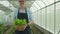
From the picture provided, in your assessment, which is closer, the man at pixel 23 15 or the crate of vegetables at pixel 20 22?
the crate of vegetables at pixel 20 22

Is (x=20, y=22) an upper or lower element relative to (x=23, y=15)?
lower

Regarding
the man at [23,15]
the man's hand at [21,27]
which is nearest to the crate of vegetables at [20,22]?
the man's hand at [21,27]

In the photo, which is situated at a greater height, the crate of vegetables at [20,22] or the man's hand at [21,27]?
the crate of vegetables at [20,22]

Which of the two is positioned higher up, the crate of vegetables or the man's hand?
the crate of vegetables

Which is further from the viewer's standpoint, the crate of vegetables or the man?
the man

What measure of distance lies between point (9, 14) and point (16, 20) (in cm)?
2240

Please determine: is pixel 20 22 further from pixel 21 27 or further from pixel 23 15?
pixel 23 15

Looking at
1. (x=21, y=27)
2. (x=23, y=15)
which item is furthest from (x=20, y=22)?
(x=23, y=15)

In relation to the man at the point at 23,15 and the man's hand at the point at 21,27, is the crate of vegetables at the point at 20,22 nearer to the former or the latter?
the man's hand at the point at 21,27

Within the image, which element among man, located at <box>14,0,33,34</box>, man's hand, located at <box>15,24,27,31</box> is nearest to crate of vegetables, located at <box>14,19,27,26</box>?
man's hand, located at <box>15,24,27,31</box>

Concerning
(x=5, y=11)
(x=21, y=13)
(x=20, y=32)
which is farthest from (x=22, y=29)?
(x=5, y=11)

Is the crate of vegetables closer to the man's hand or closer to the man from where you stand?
the man's hand

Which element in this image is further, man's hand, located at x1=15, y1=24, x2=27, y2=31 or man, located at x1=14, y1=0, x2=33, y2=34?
man, located at x1=14, y1=0, x2=33, y2=34

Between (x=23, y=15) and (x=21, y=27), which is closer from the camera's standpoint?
(x=21, y=27)
